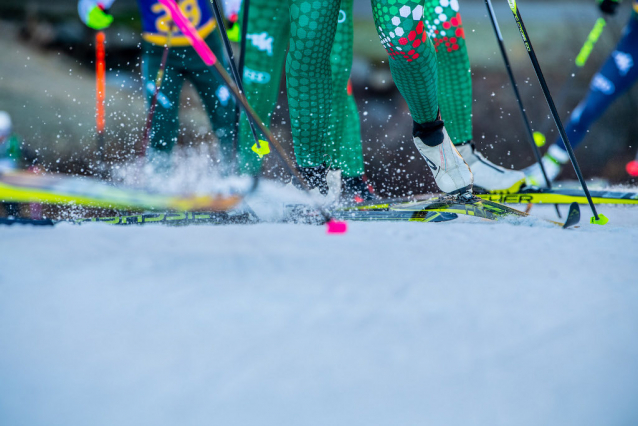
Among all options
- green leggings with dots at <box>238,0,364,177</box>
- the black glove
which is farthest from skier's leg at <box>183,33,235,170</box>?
the black glove

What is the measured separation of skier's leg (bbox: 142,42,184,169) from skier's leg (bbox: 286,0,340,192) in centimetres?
94

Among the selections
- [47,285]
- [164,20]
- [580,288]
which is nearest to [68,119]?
[164,20]

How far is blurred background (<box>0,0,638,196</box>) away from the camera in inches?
185

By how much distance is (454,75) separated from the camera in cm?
161

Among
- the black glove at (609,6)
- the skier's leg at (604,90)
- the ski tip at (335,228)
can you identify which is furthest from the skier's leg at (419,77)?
the black glove at (609,6)

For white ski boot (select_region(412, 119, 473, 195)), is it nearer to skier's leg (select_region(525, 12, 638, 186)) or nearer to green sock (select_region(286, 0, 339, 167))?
green sock (select_region(286, 0, 339, 167))

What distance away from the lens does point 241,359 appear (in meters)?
0.57

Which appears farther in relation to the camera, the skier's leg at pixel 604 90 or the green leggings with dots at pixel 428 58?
the skier's leg at pixel 604 90

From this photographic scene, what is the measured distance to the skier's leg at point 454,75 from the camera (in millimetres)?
1549

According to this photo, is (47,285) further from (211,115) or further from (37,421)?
(211,115)

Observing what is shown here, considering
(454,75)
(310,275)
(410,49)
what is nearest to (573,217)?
(454,75)

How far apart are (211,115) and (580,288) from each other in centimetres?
180

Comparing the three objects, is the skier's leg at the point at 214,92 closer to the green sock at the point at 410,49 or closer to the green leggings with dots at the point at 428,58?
the green leggings with dots at the point at 428,58

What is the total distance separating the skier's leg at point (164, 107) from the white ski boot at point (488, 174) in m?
1.28
